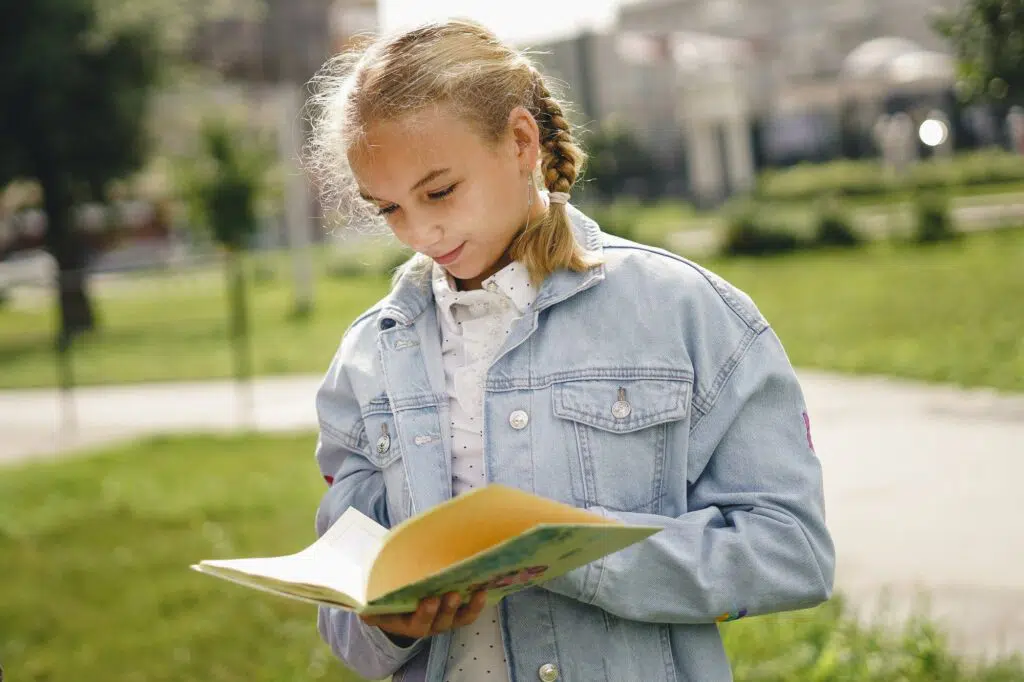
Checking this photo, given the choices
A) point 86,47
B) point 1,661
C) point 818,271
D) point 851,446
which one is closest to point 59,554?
point 1,661

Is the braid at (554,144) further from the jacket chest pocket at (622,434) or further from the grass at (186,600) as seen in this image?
the grass at (186,600)

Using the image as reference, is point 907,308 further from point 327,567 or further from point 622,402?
point 327,567

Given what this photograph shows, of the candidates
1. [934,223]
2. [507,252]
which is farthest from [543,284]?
[934,223]

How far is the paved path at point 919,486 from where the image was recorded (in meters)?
3.71

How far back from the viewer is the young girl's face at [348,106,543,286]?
1.59 metres

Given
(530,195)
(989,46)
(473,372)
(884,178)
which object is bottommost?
(884,178)

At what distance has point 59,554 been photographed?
5371 millimetres

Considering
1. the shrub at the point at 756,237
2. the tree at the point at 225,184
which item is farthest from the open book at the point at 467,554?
the tree at the point at 225,184

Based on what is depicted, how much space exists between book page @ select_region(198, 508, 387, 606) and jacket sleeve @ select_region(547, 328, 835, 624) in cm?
26

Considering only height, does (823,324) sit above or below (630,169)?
below

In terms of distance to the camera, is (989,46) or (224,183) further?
(224,183)

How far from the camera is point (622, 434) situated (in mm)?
1611

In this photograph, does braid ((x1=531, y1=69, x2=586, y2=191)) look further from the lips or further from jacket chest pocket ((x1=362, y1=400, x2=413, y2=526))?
jacket chest pocket ((x1=362, y1=400, x2=413, y2=526))

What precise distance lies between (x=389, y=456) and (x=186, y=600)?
126 inches
